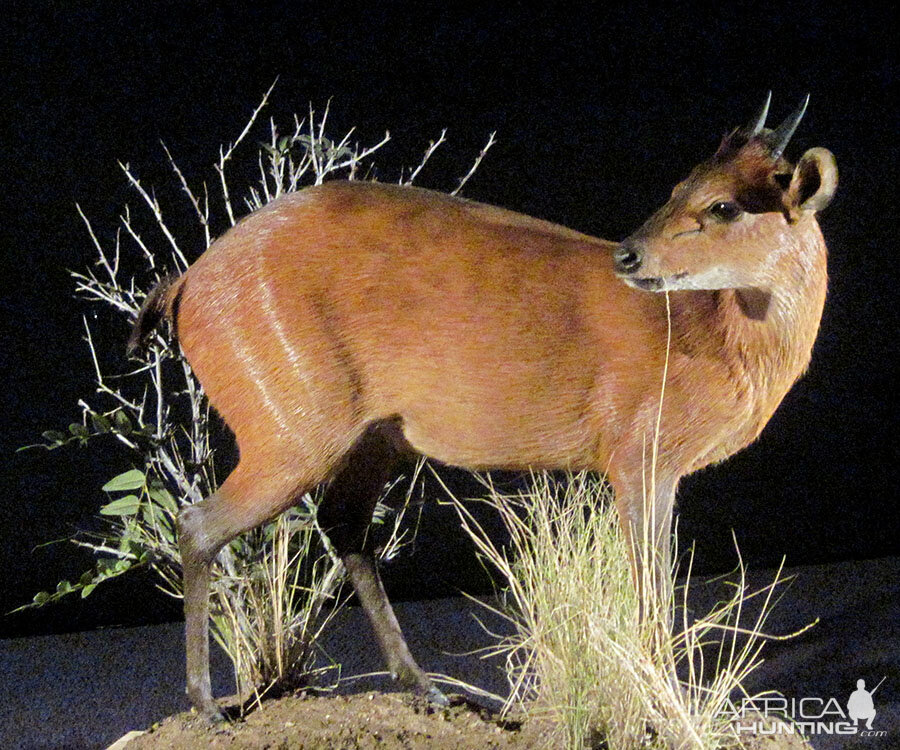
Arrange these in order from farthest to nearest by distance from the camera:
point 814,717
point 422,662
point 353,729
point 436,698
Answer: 1. point 422,662
2. point 814,717
3. point 436,698
4. point 353,729

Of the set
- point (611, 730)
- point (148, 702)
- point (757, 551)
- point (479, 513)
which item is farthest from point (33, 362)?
point (757, 551)

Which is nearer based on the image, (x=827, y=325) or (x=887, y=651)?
(x=887, y=651)

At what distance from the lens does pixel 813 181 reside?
2.39 metres

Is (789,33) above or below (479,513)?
above

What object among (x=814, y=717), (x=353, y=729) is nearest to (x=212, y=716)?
(x=353, y=729)

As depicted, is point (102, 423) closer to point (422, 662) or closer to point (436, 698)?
point (436, 698)

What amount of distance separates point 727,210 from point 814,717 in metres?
1.64

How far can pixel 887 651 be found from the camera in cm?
390

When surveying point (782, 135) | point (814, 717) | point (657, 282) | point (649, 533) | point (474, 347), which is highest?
point (782, 135)

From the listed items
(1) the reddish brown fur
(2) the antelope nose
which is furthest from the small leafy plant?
(2) the antelope nose

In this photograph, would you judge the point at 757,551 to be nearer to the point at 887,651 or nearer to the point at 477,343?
the point at 887,651

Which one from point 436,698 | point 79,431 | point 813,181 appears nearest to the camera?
point 813,181

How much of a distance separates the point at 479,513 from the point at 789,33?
6.58 feet

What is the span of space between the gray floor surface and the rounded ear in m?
1.62
